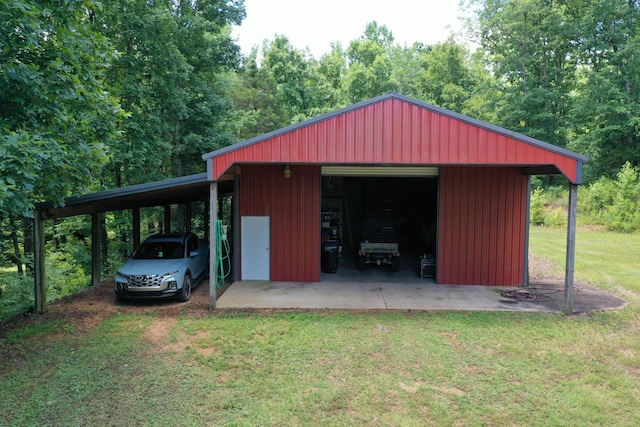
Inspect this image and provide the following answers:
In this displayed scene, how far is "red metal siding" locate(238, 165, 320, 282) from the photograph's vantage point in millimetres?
9930

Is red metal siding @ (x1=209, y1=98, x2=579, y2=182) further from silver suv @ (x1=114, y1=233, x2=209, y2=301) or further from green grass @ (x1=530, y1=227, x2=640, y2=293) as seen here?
green grass @ (x1=530, y1=227, x2=640, y2=293)

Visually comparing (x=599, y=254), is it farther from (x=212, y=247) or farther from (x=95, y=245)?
(x=95, y=245)

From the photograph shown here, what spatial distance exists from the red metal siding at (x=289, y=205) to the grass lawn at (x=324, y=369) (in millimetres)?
2697

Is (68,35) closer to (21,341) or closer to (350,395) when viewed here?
(21,341)

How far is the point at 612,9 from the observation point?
76.3 ft

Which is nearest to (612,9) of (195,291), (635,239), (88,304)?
(635,239)

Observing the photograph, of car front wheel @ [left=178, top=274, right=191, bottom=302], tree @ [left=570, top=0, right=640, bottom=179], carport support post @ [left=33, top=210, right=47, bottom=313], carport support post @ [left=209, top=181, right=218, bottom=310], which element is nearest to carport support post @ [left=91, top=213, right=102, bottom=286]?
carport support post @ [left=33, top=210, right=47, bottom=313]

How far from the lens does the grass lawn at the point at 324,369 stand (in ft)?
13.7

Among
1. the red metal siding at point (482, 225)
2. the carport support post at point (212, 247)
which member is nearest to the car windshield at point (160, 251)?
the carport support post at point (212, 247)

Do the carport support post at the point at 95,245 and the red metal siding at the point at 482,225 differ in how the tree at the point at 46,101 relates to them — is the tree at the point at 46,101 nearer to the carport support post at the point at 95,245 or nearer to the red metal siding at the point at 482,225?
the carport support post at the point at 95,245

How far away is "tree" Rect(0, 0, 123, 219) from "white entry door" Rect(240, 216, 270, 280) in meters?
3.56

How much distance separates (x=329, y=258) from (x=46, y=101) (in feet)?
23.4

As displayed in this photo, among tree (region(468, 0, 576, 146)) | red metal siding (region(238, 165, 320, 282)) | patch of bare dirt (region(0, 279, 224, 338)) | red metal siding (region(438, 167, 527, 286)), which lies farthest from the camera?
tree (region(468, 0, 576, 146))

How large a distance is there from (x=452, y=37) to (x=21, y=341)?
35.2 meters
